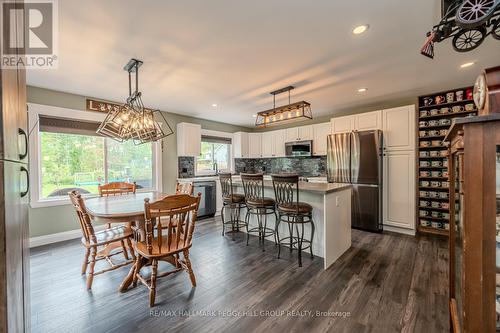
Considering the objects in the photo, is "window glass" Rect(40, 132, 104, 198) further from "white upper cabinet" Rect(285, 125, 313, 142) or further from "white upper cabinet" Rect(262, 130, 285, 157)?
"white upper cabinet" Rect(285, 125, 313, 142)

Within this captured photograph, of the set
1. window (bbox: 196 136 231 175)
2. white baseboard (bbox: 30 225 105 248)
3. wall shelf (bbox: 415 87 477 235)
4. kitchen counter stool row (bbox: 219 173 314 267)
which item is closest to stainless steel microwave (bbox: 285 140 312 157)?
window (bbox: 196 136 231 175)

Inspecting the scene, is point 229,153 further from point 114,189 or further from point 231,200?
point 114,189

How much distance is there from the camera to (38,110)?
3.09 metres

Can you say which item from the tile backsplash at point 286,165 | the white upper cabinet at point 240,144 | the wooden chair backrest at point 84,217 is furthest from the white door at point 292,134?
the wooden chair backrest at point 84,217

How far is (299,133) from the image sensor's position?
5254 mm

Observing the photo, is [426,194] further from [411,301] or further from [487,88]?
[487,88]

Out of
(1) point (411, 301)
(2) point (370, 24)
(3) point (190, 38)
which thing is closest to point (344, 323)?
(1) point (411, 301)

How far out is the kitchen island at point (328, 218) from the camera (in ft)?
7.94

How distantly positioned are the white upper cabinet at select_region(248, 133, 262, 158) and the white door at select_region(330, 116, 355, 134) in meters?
2.32

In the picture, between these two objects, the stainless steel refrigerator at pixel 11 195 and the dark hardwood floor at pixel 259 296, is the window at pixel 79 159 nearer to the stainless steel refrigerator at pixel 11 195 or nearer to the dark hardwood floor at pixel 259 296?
the dark hardwood floor at pixel 259 296

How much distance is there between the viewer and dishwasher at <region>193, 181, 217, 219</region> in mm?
4605

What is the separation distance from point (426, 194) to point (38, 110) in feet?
21.5

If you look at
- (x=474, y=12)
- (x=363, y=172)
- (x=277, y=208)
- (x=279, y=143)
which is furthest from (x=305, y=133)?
(x=474, y=12)

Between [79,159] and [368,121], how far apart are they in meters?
5.35
